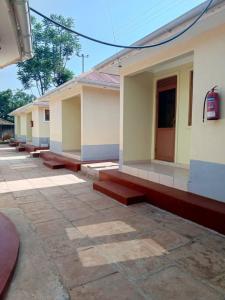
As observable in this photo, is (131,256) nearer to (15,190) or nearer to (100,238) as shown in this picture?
(100,238)

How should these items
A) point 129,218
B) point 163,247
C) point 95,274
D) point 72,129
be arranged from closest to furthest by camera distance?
point 95,274, point 163,247, point 129,218, point 72,129

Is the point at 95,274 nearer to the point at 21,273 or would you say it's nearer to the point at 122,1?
the point at 21,273

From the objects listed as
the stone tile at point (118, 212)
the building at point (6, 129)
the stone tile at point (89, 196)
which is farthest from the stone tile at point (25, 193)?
the building at point (6, 129)

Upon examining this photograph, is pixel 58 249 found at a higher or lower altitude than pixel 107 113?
lower

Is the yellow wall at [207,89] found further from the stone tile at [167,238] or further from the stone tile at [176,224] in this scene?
the stone tile at [167,238]

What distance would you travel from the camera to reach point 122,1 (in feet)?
23.3

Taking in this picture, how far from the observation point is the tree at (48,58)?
2570 centimetres

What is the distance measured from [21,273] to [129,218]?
73.4 inches

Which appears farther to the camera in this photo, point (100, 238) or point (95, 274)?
point (100, 238)

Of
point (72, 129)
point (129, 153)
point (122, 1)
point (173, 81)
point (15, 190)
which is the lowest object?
point (15, 190)

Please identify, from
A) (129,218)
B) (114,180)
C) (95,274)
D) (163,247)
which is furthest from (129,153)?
(95,274)

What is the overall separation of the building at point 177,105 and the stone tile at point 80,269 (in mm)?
2065

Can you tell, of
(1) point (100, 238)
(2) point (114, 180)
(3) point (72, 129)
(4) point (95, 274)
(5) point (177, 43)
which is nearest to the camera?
(4) point (95, 274)

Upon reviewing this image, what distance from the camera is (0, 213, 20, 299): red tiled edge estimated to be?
2.09 meters
